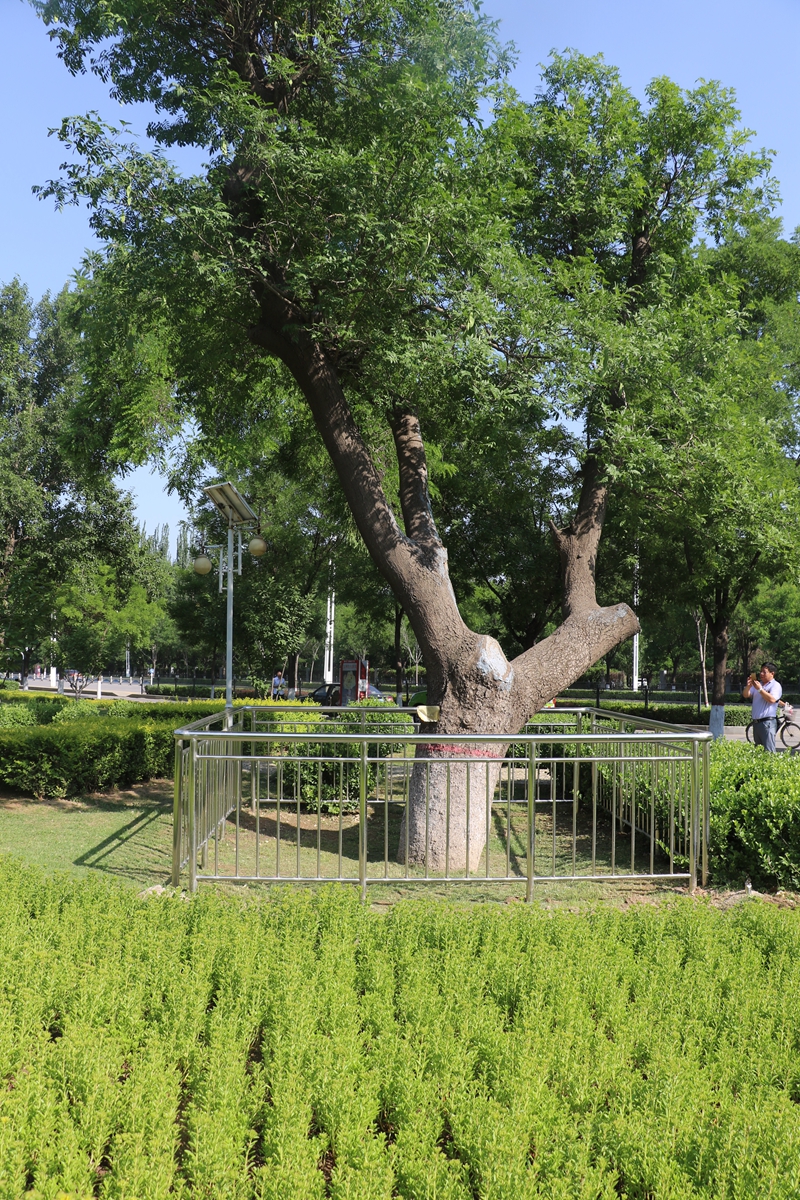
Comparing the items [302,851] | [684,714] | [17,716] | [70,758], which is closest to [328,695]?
[684,714]

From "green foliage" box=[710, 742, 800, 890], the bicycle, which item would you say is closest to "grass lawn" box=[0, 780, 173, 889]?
"green foliage" box=[710, 742, 800, 890]

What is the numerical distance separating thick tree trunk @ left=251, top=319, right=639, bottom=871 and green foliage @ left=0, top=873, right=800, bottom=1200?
2.60 metres

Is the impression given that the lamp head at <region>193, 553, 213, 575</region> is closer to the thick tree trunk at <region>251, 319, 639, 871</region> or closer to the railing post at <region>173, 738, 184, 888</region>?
the thick tree trunk at <region>251, 319, 639, 871</region>

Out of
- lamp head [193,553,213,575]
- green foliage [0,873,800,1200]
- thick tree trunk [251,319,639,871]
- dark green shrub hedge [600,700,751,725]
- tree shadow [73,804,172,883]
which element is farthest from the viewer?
dark green shrub hedge [600,700,751,725]

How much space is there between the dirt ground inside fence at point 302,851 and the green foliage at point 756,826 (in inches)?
14.7

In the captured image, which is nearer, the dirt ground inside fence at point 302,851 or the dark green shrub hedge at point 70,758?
the dirt ground inside fence at point 302,851

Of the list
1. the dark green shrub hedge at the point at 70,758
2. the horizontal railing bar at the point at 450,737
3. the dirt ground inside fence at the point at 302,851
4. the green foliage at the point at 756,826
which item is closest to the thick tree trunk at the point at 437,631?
the dirt ground inside fence at the point at 302,851

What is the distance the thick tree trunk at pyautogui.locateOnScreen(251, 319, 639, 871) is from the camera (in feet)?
26.9

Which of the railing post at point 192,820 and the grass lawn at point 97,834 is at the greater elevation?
the railing post at point 192,820

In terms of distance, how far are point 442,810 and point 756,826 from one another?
105 inches

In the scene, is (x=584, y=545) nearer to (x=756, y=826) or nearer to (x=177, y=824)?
(x=756, y=826)

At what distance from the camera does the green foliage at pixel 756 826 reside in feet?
23.5

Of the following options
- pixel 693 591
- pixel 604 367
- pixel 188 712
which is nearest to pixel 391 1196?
pixel 604 367

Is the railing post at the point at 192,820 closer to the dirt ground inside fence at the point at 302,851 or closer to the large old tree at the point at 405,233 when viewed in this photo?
the dirt ground inside fence at the point at 302,851
